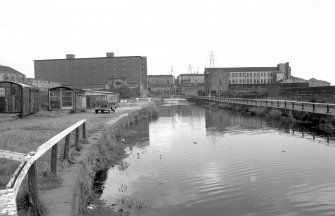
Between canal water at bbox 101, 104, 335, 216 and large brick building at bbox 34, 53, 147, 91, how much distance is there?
119m

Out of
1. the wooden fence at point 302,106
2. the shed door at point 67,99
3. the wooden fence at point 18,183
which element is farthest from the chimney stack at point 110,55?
the wooden fence at point 18,183

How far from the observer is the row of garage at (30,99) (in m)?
21.8

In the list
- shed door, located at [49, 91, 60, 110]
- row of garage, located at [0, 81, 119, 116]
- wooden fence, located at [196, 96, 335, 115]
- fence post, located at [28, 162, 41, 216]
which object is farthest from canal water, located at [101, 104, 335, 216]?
shed door, located at [49, 91, 60, 110]

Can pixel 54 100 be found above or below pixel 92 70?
below

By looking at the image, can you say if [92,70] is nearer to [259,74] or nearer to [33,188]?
[259,74]

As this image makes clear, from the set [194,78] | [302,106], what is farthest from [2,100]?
[194,78]

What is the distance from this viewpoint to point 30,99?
24219 mm

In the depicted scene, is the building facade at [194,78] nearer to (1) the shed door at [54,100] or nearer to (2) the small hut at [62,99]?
(2) the small hut at [62,99]

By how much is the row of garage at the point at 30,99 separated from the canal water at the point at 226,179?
32.6 feet

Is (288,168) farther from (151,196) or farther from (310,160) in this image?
(151,196)

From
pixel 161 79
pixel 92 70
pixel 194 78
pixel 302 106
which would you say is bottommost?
pixel 302 106

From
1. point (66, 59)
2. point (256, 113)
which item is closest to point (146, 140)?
point (256, 113)

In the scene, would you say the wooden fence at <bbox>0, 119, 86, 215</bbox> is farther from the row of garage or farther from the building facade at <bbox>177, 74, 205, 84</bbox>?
the building facade at <bbox>177, 74, 205, 84</bbox>

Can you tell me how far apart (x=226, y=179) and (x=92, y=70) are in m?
132
